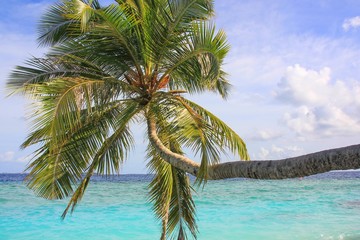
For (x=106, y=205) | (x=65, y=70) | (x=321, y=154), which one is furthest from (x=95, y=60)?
(x=106, y=205)

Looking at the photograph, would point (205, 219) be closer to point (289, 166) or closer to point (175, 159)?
point (175, 159)

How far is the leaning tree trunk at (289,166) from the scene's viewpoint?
3492 mm

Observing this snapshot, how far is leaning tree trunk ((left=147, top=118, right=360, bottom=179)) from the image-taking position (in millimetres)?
3492

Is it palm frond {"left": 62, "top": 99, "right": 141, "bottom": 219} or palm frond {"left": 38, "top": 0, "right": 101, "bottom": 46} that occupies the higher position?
palm frond {"left": 38, "top": 0, "right": 101, "bottom": 46}

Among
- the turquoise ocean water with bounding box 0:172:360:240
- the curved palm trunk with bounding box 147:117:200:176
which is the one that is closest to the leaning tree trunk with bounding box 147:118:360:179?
the curved palm trunk with bounding box 147:117:200:176

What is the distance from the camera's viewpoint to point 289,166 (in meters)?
4.14

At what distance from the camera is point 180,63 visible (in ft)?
22.4

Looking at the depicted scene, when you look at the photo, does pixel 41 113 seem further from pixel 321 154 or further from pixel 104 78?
pixel 321 154

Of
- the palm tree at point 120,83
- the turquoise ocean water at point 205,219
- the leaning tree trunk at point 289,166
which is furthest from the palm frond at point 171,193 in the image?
the turquoise ocean water at point 205,219

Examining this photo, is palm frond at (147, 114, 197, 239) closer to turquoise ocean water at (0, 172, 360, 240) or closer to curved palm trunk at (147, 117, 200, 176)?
curved palm trunk at (147, 117, 200, 176)

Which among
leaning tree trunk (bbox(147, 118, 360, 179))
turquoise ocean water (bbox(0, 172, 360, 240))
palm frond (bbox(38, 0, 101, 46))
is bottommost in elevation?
turquoise ocean water (bbox(0, 172, 360, 240))

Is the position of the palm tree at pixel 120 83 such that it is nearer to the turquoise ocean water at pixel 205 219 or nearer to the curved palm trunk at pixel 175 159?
the curved palm trunk at pixel 175 159

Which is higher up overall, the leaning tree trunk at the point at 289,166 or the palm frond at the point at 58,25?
the palm frond at the point at 58,25

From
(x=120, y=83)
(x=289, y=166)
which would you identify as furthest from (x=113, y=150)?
(x=289, y=166)
